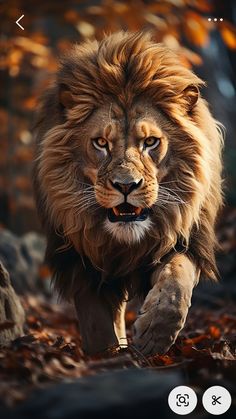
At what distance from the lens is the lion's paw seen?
11.5ft

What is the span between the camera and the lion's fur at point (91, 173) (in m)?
4.12

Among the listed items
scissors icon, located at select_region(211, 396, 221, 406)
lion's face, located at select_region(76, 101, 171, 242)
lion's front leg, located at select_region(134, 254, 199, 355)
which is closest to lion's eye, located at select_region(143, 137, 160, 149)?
lion's face, located at select_region(76, 101, 171, 242)

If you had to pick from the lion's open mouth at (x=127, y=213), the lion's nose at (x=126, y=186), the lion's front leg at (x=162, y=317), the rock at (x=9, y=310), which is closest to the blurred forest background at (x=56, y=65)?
the rock at (x=9, y=310)

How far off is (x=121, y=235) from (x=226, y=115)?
631 cm

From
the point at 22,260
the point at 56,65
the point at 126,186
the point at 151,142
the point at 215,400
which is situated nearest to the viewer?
the point at 215,400

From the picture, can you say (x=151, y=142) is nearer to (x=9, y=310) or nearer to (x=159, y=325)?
(x=159, y=325)

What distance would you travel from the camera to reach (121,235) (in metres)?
3.98

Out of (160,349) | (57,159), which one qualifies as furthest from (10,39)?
(160,349)

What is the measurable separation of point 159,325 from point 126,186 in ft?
→ 2.20

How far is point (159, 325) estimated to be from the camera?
3512 mm

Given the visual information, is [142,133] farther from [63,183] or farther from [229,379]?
[229,379]

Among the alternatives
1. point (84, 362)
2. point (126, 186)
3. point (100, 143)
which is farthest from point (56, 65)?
point (84, 362)

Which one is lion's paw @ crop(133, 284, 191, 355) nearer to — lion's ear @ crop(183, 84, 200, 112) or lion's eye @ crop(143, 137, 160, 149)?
lion's eye @ crop(143, 137, 160, 149)

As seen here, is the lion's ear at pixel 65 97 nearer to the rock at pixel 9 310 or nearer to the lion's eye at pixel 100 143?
the lion's eye at pixel 100 143
